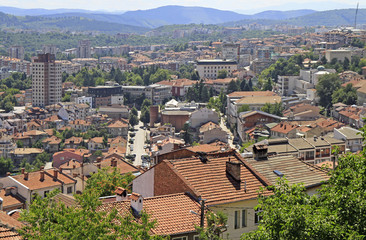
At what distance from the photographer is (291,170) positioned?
1186cm

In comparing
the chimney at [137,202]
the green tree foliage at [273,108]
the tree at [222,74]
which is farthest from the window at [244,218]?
the tree at [222,74]

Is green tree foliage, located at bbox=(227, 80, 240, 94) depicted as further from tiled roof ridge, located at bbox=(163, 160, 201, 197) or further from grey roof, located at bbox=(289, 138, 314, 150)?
tiled roof ridge, located at bbox=(163, 160, 201, 197)

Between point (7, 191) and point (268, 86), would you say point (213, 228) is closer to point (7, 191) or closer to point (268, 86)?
point (7, 191)

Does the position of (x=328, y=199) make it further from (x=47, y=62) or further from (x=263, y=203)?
(x=47, y=62)

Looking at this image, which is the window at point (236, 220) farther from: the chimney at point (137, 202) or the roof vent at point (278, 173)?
the chimney at point (137, 202)

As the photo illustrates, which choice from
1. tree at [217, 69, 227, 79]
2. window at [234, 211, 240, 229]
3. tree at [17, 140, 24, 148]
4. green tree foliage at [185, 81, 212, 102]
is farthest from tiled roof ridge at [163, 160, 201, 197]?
tree at [217, 69, 227, 79]

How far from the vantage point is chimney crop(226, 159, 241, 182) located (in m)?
10.6

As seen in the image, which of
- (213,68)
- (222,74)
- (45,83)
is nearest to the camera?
(45,83)

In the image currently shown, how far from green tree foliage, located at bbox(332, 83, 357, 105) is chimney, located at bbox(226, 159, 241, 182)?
147 ft

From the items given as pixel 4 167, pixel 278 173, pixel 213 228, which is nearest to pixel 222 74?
pixel 4 167

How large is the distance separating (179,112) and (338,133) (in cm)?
2626

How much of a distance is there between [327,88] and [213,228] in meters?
48.7

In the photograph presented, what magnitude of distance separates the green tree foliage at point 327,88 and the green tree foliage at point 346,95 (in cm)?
79

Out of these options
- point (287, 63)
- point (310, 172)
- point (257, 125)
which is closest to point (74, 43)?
point (287, 63)
